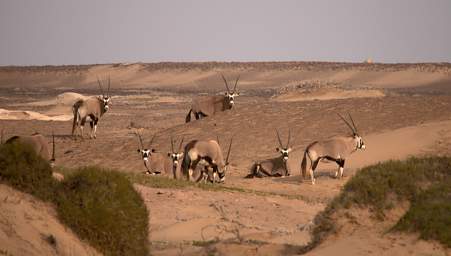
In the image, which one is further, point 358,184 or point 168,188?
point 168,188

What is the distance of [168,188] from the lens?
690 inches

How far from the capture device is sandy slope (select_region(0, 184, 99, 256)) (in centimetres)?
910

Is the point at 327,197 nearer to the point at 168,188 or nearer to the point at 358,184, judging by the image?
the point at 168,188

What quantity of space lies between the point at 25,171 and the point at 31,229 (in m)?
0.86

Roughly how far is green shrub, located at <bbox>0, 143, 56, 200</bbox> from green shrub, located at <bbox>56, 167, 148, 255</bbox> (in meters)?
0.18

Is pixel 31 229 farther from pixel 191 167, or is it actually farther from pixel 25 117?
pixel 25 117

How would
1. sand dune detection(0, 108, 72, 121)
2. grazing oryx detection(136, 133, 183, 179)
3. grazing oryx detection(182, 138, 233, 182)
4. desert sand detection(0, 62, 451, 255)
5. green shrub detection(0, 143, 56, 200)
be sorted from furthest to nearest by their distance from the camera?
sand dune detection(0, 108, 72, 121) < grazing oryx detection(136, 133, 183, 179) < grazing oryx detection(182, 138, 233, 182) < desert sand detection(0, 62, 451, 255) < green shrub detection(0, 143, 56, 200)

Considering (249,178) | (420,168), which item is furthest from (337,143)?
(420,168)

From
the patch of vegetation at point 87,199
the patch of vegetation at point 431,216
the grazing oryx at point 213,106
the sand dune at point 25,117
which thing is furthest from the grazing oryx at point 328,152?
the sand dune at point 25,117

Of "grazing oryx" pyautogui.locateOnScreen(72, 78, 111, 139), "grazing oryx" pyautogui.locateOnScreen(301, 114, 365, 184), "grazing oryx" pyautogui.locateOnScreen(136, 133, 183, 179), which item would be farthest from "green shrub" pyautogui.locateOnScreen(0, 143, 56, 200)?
"grazing oryx" pyautogui.locateOnScreen(72, 78, 111, 139)

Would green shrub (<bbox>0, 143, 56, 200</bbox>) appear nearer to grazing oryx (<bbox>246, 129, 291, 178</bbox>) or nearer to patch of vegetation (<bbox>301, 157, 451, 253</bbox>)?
patch of vegetation (<bbox>301, 157, 451, 253</bbox>)

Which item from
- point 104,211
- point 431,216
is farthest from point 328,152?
point 104,211

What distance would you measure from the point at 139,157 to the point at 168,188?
399 inches

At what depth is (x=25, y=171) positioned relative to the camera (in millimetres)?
10180
